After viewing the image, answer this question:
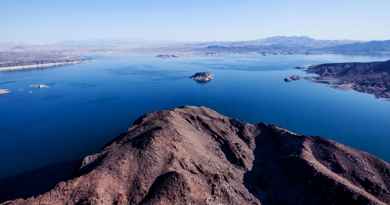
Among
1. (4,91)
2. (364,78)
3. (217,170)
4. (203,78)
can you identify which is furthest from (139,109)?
(364,78)

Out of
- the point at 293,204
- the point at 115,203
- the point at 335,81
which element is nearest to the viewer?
the point at 115,203

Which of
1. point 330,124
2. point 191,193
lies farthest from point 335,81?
point 191,193

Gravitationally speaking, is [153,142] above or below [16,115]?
above

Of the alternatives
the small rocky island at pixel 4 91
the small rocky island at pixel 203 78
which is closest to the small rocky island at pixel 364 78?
the small rocky island at pixel 203 78

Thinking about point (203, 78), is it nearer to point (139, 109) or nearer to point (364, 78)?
point (139, 109)

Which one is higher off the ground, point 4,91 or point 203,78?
point 203,78

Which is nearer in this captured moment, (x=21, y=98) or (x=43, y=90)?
(x=21, y=98)

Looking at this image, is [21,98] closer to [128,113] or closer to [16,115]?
[16,115]

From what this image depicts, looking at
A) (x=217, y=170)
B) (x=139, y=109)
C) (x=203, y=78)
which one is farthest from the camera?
Answer: (x=203, y=78)
